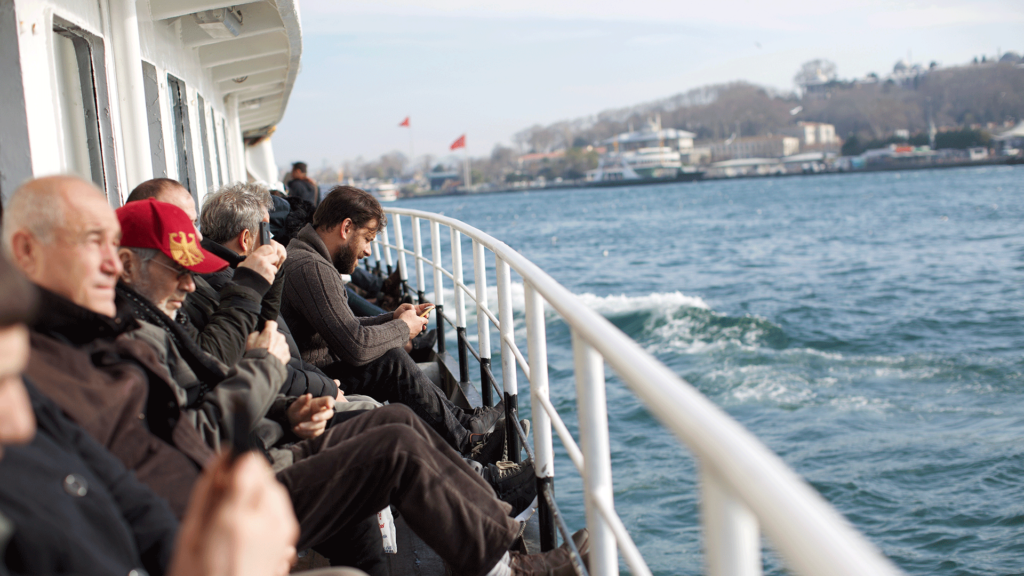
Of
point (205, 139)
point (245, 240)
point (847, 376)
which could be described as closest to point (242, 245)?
point (245, 240)

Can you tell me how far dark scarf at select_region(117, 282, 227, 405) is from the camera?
167 centimetres

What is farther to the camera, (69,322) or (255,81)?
(255,81)

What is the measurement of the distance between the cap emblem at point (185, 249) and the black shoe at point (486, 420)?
1.51 m

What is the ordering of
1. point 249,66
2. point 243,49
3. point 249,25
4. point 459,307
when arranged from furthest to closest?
point 249,66 → point 243,49 → point 249,25 → point 459,307

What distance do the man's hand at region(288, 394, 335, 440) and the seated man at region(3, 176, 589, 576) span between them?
37 mm

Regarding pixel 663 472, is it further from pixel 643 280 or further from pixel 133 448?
pixel 643 280

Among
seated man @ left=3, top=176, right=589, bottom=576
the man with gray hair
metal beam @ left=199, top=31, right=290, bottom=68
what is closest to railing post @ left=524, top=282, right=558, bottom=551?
seated man @ left=3, top=176, right=589, bottom=576

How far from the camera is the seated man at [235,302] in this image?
79.4 inches

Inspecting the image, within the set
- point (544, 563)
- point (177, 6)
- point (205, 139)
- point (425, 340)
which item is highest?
point (177, 6)

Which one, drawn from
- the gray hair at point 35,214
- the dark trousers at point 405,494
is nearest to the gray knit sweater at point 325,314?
the dark trousers at point 405,494

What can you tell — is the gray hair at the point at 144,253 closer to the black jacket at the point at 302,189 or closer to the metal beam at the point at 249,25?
the metal beam at the point at 249,25

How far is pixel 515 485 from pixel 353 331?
0.80 metres

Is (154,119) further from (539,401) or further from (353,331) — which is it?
(539,401)

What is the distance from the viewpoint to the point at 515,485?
254 centimetres
